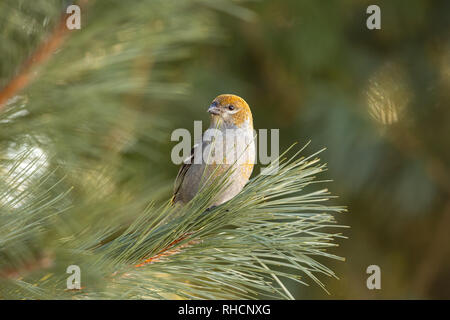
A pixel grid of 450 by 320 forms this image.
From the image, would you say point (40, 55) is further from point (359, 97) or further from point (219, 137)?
point (359, 97)

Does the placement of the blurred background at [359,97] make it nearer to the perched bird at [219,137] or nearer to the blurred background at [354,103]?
the blurred background at [354,103]

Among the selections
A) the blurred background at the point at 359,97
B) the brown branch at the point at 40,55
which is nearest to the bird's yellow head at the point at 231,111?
the brown branch at the point at 40,55

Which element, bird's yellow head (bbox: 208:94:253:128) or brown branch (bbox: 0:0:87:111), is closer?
brown branch (bbox: 0:0:87:111)

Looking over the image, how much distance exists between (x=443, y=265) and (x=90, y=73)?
3.55m

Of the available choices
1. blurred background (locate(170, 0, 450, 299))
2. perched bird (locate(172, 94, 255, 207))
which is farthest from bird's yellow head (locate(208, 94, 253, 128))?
blurred background (locate(170, 0, 450, 299))

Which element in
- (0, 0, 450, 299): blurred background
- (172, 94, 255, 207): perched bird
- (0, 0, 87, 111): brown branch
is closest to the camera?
(0, 0, 87, 111): brown branch

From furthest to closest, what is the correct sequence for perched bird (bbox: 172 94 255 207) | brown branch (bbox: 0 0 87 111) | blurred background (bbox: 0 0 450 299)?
blurred background (bbox: 0 0 450 299) < perched bird (bbox: 172 94 255 207) < brown branch (bbox: 0 0 87 111)

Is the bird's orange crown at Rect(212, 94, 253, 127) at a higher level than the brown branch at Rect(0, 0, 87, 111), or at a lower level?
higher

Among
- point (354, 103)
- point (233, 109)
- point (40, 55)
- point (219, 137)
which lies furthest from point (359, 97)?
point (40, 55)

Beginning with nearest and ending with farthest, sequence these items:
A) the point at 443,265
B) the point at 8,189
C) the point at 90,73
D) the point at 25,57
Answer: the point at 8,189, the point at 25,57, the point at 90,73, the point at 443,265

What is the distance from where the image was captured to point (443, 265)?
14.4 ft

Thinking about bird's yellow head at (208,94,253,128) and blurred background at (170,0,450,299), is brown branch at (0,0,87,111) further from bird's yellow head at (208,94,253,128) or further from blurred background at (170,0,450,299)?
blurred background at (170,0,450,299)
